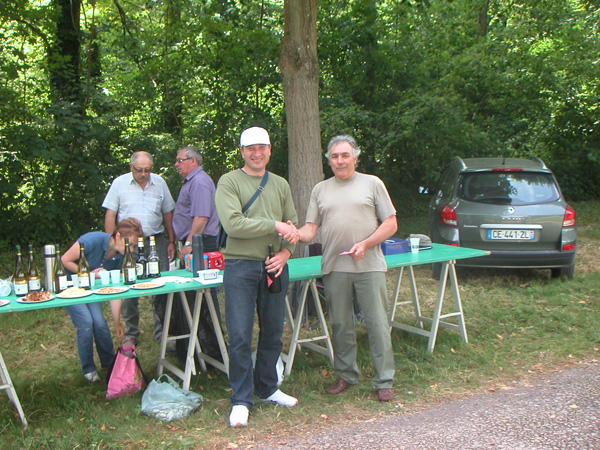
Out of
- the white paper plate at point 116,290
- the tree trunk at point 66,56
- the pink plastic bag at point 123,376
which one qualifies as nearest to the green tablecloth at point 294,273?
the white paper plate at point 116,290

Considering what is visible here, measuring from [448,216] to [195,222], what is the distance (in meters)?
3.47

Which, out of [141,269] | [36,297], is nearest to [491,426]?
[141,269]

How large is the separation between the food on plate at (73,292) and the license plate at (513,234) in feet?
16.2

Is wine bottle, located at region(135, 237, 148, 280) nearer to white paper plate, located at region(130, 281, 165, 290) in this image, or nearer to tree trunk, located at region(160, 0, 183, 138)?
white paper plate, located at region(130, 281, 165, 290)

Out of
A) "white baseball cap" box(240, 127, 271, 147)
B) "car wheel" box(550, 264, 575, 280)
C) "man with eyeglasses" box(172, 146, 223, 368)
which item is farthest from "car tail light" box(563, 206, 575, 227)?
"white baseball cap" box(240, 127, 271, 147)

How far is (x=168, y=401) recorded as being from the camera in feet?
14.0

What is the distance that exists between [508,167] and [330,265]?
4.17 m

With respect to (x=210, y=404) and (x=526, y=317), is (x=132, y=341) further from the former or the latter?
(x=526, y=317)

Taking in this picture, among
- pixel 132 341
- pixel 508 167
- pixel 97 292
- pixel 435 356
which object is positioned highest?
pixel 508 167

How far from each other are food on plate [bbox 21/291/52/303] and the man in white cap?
116 centimetres

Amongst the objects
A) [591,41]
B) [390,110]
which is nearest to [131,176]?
[390,110]

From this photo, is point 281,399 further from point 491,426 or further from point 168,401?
point 491,426

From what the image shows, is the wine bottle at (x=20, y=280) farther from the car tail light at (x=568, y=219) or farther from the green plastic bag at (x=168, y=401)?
the car tail light at (x=568, y=219)

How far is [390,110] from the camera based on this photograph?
10.8 meters
